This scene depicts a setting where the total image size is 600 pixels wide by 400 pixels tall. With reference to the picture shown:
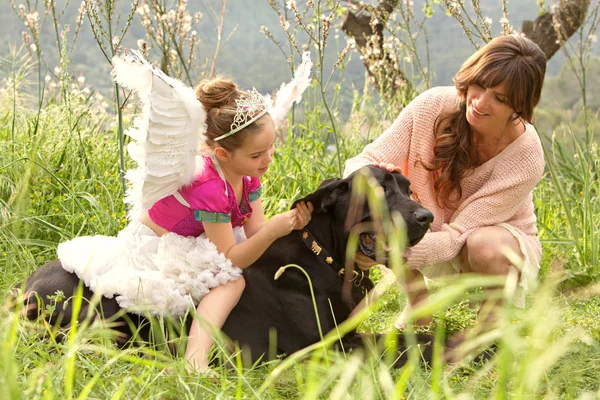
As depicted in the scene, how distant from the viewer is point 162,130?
8.58ft

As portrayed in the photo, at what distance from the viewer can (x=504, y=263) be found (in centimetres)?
309

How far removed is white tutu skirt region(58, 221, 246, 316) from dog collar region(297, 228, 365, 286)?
0.92ft

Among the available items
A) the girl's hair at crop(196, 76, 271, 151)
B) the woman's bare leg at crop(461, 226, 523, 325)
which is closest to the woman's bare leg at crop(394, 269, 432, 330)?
the woman's bare leg at crop(461, 226, 523, 325)

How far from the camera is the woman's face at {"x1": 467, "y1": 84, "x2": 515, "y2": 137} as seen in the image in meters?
2.95

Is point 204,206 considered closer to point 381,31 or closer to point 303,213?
point 303,213

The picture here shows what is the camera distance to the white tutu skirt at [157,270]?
2.68m

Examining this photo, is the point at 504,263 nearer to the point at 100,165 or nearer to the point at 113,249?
the point at 113,249

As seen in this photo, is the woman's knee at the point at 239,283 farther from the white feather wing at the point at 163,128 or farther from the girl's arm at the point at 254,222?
the white feather wing at the point at 163,128

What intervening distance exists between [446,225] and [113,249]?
147cm

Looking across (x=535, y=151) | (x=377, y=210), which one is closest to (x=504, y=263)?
(x=535, y=151)

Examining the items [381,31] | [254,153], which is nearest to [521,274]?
[254,153]

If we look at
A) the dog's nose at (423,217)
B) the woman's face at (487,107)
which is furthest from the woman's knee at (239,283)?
the woman's face at (487,107)

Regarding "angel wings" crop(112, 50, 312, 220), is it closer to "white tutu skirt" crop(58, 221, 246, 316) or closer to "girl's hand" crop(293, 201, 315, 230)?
"white tutu skirt" crop(58, 221, 246, 316)

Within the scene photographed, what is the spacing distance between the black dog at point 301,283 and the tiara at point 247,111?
0.36m
